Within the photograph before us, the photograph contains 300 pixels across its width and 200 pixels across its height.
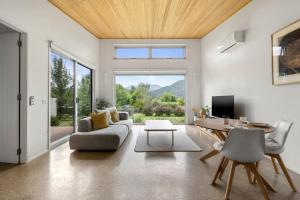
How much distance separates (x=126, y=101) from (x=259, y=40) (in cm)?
493

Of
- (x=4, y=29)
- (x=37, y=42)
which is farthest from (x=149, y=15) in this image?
(x=4, y=29)

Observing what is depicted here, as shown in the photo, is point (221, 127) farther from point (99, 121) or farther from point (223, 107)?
point (99, 121)

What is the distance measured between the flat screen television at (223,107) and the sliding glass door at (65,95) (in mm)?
3965

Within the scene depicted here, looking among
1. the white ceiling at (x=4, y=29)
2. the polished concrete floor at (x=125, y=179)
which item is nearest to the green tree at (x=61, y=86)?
the white ceiling at (x=4, y=29)

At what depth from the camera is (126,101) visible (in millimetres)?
7094

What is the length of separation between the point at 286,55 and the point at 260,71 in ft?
2.09

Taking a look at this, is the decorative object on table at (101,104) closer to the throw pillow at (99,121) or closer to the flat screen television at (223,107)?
the throw pillow at (99,121)

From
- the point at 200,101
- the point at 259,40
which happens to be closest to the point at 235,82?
the point at 259,40

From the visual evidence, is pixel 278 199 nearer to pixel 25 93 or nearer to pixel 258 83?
pixel 258 83

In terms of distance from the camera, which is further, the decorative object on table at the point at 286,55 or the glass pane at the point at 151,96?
the glass pane at the point at 151,96

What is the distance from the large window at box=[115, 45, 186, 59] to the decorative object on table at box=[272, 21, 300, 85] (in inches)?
161

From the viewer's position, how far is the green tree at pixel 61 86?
4.07 meters

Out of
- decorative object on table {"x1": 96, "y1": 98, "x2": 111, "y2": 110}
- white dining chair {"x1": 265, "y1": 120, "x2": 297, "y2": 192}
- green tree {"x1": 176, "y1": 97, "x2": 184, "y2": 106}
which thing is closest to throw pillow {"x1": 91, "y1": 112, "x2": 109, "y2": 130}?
decorative object on table {"x1": 96, "y1": 98, "x2": 111, "y2": 110}

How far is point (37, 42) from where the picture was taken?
11.0 ft
